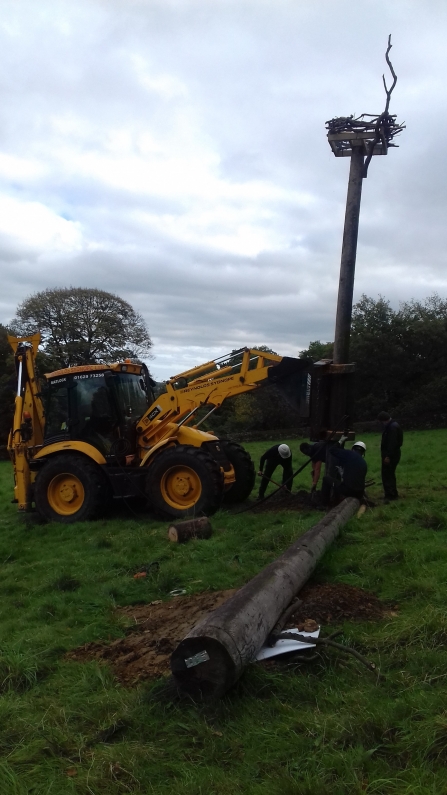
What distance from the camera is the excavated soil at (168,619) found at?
4.56 meters

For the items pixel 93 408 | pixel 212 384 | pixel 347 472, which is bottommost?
pixel 347 472

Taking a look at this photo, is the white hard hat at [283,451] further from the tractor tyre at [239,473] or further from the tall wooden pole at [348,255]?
the tall wooden pole at [348,255]

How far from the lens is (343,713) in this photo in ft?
11.6

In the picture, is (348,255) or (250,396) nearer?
(348,255)

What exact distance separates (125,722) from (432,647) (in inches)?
77.7

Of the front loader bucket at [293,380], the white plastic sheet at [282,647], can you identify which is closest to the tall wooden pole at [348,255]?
the front loader bucket at [293,380]

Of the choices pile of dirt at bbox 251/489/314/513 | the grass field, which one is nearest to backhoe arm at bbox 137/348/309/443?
pile of dirt at bbox 251/489/314/513

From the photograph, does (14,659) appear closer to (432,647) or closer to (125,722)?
(125,722)

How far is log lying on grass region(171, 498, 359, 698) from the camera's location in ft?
12.5

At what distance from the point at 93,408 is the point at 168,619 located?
6.22m

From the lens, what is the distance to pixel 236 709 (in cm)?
379

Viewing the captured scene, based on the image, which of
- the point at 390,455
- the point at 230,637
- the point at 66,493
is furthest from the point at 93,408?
the point at 230,637

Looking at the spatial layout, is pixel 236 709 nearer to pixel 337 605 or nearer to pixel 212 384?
pixel 337 605

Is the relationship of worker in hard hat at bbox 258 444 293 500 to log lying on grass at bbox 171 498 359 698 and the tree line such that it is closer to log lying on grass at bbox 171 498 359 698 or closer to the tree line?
log lying on grass at bbox 171 498 359 698
